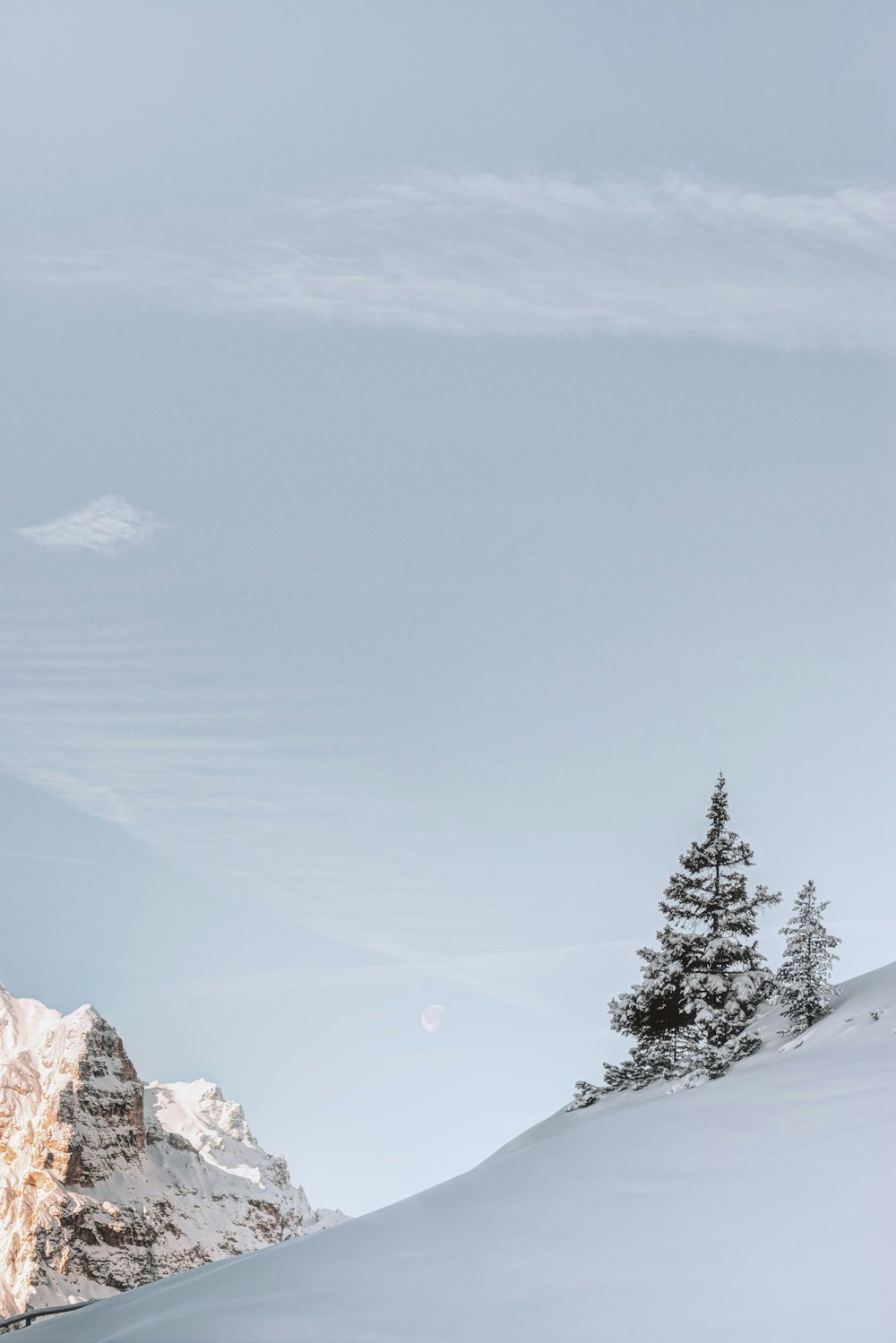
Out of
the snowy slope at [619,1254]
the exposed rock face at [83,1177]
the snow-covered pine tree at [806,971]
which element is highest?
the exposed rock face at [83,1177]

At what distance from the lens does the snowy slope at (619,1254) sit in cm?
492

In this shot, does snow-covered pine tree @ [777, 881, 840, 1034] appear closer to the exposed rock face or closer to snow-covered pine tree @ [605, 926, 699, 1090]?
snow-covered pine tree @ [605, 926, 699, 1090]

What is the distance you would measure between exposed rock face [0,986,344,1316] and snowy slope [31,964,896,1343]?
6503 inches

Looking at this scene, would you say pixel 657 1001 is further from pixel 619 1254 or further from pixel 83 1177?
pixel 83 1177

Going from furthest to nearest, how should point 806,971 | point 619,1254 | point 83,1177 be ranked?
point 83,1177
point 806,971
point 619,1254

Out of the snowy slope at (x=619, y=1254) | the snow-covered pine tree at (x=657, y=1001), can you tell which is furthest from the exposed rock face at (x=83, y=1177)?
the snowy slope at (x=619, y=1254)

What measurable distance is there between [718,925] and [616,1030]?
3.10 meters

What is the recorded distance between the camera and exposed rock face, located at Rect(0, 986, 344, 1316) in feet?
498

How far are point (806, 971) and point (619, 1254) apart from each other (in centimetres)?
1363

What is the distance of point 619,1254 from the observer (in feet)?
18.6

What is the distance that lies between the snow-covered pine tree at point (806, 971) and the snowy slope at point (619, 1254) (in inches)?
395

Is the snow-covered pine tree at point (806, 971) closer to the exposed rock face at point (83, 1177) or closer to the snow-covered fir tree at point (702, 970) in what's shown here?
the snow-covered fir tree at point (702, 970)

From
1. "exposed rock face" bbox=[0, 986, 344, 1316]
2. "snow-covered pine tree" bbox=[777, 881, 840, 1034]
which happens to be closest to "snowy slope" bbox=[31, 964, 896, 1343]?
"snow-covered pine tree" bbox=[777, 881, 840, 1034]

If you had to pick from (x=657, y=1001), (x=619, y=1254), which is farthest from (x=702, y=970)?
(x=619, y=1254)
